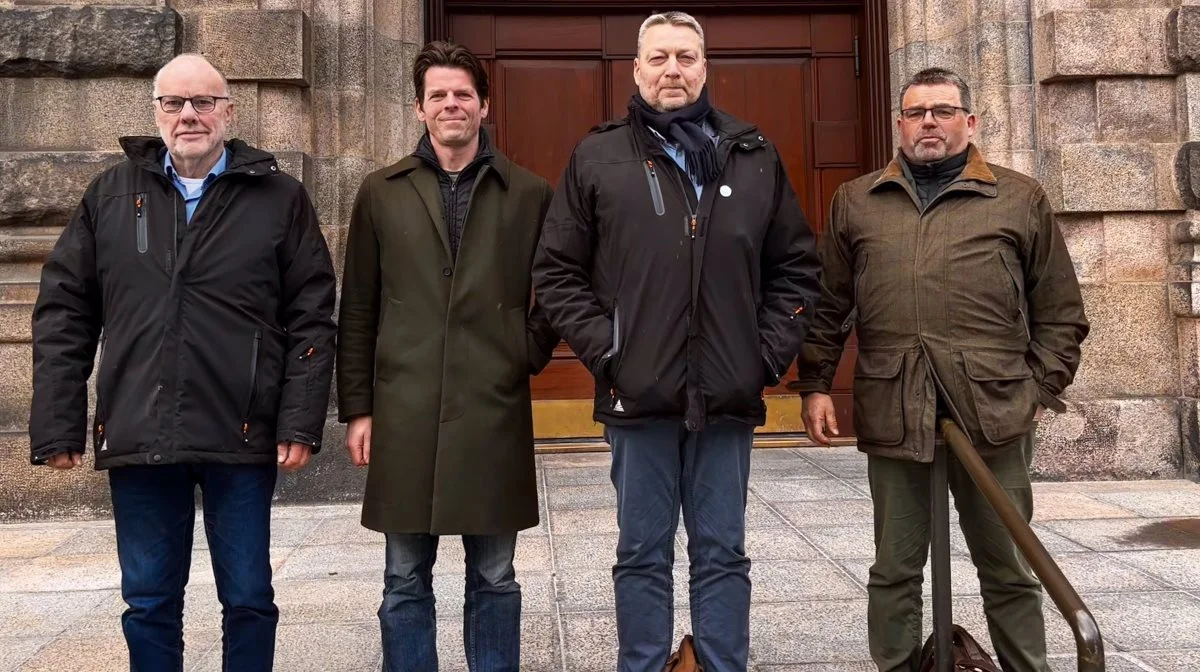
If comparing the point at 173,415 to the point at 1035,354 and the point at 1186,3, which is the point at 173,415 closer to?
the point at 1035,354

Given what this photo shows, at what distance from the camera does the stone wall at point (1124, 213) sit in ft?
19.2

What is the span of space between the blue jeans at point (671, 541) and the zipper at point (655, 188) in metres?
0.56

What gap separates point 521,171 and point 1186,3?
502 centimetres

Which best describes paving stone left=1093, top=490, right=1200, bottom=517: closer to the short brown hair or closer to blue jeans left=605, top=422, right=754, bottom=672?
blue jeans left=605, top=422, right=754, bottom=672

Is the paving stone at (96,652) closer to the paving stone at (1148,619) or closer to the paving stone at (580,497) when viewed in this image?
the paving stone at (580,497)

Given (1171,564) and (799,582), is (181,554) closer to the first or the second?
(799,582)

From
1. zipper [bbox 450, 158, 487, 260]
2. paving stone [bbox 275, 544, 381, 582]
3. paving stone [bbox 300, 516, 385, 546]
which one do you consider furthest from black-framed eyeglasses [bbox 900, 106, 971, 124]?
paving stone [bbox 300, 516, 385, 546]

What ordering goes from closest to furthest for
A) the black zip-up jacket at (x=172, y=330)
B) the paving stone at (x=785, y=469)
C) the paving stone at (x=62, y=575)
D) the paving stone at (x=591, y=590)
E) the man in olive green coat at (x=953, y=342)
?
the black zip-up jacket at (x=172, y=330)
the man in olive green coat at (x=953, y=342)
the paving stone at (x=591, y=590)
the paving stone at (x=62, y=575)
the paving stone at (x=785, y=469)

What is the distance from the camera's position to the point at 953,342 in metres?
2.75

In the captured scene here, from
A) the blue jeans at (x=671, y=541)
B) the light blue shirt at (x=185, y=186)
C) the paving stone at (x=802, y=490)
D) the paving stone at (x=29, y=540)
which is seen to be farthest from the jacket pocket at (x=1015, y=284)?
the paving stone at (x=29, y=540)

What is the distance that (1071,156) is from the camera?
598 centimetres

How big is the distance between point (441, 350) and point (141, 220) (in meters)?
0.83

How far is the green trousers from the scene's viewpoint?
276cm

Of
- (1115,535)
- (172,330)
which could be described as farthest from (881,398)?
(1115,535)
